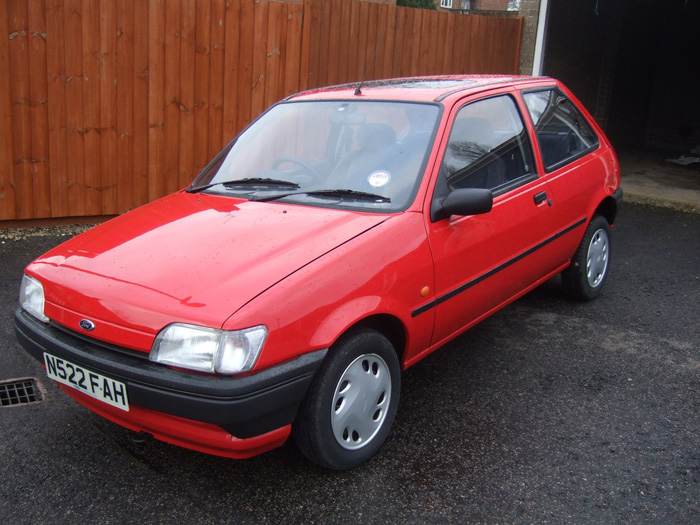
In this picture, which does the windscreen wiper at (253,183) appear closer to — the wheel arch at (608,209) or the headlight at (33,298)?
the headlight at (33,298)

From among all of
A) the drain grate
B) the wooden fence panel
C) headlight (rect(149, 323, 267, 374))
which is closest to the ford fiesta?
headlight (rect(149, 323, 267, 374))

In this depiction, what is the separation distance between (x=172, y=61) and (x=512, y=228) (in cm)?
458

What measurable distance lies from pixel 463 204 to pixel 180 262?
137 centimetres

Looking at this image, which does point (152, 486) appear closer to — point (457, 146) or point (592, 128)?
point (457, 146)

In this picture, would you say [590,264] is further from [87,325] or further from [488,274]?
[87,325]

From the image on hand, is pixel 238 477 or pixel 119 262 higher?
pixel 119 262

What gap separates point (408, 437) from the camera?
3.35 meters

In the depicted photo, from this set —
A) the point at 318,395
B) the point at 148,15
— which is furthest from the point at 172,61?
the point at 318,395

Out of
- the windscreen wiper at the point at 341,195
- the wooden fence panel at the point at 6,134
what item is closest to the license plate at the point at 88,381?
the windscreen wiper at the point at 341,195

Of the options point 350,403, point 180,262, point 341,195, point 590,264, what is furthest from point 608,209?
point 180,262

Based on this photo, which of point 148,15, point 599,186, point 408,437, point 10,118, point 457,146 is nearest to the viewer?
point 408,437

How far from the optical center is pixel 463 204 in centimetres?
328

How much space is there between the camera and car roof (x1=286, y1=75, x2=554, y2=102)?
12.5ft

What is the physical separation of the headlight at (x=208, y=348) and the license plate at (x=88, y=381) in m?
0.24
